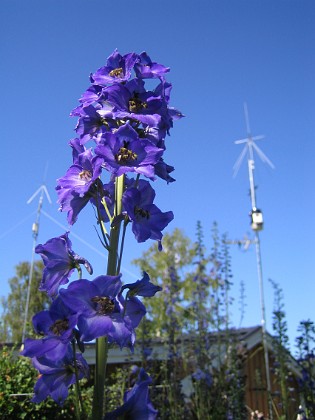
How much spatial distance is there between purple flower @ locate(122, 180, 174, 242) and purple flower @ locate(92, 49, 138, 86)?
1.53 feet

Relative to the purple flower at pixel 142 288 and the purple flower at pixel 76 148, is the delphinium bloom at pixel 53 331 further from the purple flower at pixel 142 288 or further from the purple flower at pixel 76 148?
the purple flower at pixel 76 148

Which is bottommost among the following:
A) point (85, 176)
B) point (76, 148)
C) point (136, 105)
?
point (85, 176)

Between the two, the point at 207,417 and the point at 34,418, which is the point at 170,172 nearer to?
the point at 207,417

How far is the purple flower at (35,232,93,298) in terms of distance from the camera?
158 cm

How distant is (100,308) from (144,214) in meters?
0.40

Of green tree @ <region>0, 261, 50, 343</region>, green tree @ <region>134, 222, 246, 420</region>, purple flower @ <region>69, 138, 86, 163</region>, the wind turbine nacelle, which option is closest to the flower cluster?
purple flower @ <region>69, 138, 86, 163</region>

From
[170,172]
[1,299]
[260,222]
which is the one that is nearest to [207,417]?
[170,172]

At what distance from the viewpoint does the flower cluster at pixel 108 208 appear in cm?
134

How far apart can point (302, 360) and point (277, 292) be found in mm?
767

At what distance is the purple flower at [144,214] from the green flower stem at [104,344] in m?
0.07

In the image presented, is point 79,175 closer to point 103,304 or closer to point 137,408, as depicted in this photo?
point 103,304

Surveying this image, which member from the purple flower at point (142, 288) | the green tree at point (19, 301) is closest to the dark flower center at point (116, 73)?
the purple flower at point (142, 288)

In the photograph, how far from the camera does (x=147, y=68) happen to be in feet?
6.06

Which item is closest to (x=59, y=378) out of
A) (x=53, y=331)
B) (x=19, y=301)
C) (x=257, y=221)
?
(x=53, y=331)
